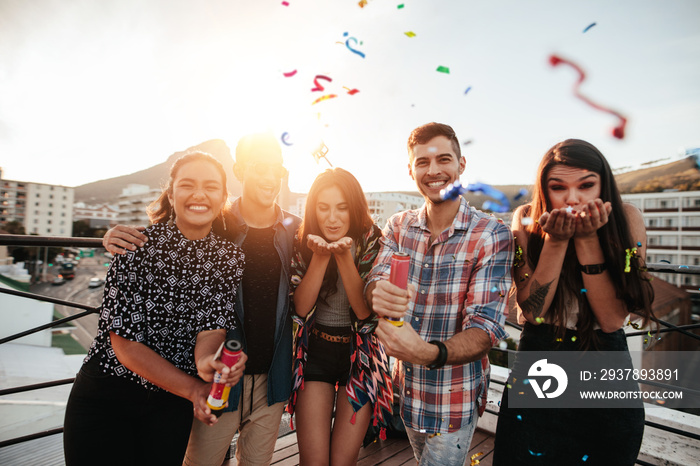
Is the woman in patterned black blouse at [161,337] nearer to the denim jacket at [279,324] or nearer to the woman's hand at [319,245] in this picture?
the denim jacket at [279,324]

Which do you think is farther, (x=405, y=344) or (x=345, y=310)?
(x=345, y=310)

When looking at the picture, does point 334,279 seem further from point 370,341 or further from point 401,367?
point 401,367

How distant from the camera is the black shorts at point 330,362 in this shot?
2092 millimetres

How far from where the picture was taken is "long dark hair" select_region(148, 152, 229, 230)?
1.98 m

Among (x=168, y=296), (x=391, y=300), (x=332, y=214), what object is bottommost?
(x=168, y=296)

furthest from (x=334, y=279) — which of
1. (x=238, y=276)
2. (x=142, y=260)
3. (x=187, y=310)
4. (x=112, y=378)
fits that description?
(x=112, y=378)

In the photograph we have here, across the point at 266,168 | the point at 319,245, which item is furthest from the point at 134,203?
the point at 319,245

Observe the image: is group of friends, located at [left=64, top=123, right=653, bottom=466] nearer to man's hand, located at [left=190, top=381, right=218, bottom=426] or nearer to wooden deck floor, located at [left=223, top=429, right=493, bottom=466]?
man's hand, located at [left=190, top=381, right=218, bottom=426]

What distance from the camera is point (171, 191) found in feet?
6.78

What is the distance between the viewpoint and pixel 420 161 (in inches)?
78.3

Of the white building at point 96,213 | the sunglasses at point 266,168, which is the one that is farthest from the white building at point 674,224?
the white building at point 96,213

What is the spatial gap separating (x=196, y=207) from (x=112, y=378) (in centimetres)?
92

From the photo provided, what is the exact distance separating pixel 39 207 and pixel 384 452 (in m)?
161

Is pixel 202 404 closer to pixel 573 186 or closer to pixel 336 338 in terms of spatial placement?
pixel 336 338
